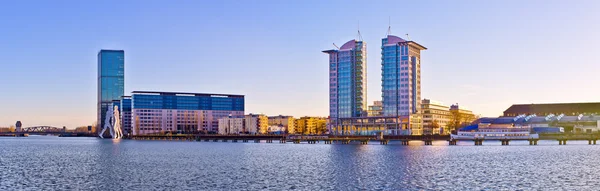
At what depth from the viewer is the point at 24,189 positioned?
5866cm

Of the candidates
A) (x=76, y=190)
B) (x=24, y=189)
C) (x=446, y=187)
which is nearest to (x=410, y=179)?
(x=446, y=187)

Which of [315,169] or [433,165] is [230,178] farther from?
[433,165]

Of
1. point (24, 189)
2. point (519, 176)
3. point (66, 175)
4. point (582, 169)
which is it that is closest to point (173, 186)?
point (24, 189)

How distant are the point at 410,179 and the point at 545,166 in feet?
95.0

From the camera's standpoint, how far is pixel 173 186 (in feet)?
198

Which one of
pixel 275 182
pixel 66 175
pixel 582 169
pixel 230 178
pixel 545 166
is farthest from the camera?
pixel 545 166

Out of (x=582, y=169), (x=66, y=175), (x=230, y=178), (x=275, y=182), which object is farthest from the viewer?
(x=582, y=169)

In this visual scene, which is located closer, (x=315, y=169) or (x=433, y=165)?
(x=315, y=169)

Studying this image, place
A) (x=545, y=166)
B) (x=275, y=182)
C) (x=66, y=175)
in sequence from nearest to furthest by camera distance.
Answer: (x=275, y=182) < (x=66, y=175) < (x=545, y=166)

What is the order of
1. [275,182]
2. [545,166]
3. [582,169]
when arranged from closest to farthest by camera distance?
1. [275,182]
2. [582,169]
3. [545,166]

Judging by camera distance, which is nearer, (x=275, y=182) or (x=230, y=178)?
(x=275, y=182)

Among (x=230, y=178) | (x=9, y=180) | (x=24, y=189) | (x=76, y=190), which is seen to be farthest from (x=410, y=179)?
(x=9, y=180)

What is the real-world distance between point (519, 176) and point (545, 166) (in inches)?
704

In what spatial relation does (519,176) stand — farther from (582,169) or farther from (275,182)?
(275,182)
